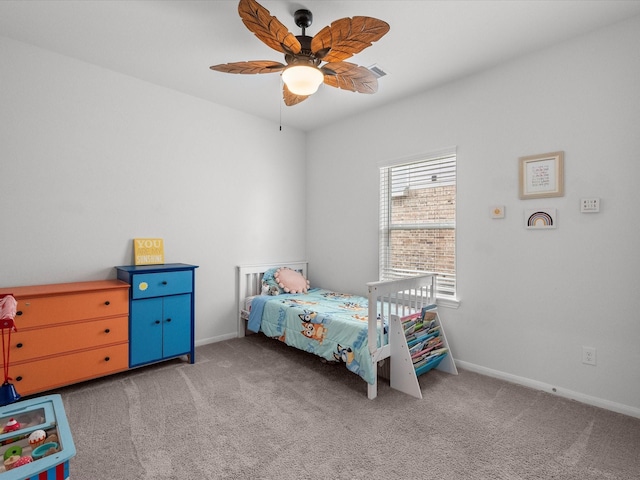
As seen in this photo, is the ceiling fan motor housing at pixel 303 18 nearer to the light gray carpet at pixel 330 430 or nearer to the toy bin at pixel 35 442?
the toy bin at pixel 35 442

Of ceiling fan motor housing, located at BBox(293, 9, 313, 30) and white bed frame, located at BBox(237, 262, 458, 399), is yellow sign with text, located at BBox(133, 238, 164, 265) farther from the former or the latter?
ceiling fan motor housing, located at BBox(293, 9, 313, 30)

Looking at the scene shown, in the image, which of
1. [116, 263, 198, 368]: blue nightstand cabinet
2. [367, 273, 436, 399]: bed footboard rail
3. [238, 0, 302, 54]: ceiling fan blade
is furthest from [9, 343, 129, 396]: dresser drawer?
[238, 0, 302, 54]: ceiling fan blade

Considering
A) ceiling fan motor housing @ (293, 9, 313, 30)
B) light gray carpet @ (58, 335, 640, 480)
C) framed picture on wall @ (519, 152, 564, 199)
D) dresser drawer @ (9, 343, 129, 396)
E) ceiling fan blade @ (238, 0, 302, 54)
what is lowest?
light gray carpet @ (58, 335, 640, 480)

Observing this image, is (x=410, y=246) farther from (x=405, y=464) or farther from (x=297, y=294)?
(x=405, y=464)

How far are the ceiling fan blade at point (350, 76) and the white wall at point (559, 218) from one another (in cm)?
108

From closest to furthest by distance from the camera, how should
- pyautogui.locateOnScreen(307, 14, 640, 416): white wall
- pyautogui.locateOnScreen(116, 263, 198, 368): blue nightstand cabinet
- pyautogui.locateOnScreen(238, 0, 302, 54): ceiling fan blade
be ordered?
pyautogui.locateOnScreen(238, 0, 302, 54): ceiling fan blade
pyautogui.locateOnScreen(307, 14, 640, 416): white wall
pyautogui.locateOnScreen(116, 263, 198, 368): blue nightstand cabinet

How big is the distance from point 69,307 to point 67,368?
0.44 m

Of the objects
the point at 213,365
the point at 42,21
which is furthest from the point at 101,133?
→ the point at 213,365

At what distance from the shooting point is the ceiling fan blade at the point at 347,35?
1.66 metres

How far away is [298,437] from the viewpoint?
73.8 inches

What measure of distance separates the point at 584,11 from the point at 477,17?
2.11ft

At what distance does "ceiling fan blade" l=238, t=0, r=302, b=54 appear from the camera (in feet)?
5.20

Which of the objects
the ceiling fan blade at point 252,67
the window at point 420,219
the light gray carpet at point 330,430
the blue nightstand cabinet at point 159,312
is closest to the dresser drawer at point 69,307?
the blue nightstand cabinet at point 159,312

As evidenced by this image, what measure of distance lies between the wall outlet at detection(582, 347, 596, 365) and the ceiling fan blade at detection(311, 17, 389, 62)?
2.46m
